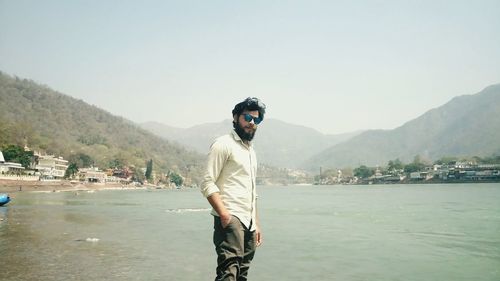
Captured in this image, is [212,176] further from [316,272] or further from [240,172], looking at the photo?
[316,272]

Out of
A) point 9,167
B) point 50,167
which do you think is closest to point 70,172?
point 50,167

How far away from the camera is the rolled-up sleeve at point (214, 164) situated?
4531 mm

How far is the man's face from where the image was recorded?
477 centimetres

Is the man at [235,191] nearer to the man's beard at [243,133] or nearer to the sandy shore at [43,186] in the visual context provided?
the man's beard at [243,133]

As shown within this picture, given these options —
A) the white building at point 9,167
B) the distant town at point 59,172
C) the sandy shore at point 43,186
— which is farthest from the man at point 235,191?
the white building at point 9,167

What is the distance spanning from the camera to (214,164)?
179 inches

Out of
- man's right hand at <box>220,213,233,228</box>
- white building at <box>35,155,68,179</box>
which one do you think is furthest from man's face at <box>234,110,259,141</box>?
white building at <box>35,155,68,179</box>

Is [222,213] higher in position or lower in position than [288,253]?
higher

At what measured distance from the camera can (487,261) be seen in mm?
13391

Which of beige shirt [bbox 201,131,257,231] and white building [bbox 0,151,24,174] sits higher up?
white building [bbox 0,151,24,174]

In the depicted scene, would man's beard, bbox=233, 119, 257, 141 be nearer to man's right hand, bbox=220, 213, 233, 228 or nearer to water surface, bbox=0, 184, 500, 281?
man's right hand, bbox=220, 213, 233, 228

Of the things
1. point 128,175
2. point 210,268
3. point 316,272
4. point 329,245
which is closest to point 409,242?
point 329,245

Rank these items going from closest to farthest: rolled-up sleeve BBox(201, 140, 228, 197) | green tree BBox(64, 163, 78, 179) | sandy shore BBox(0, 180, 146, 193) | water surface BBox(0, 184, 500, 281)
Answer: rolled-up sleeve BBox(201, 140, 228, 197), water surface BBox(0, 184, 500, 281), sandy shore BBox(0, 180, 146, 193), green tree BBox(64, 163, 78, 179)

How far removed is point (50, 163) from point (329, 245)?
413 ft
